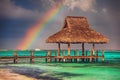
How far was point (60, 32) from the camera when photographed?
31.1m

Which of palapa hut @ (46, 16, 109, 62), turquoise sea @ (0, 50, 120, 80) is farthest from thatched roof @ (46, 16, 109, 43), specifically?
turquoise sea @ (0, 50, 120, 80)

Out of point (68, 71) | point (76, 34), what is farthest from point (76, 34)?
point (68, 71)

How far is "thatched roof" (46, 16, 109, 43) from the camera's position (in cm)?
3009

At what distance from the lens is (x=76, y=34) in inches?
1207

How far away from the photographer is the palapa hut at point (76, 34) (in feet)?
98.7

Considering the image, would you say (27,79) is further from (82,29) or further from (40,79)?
(82,29)

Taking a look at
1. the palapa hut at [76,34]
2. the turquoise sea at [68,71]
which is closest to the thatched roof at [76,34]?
the palapa hut at [76,34]

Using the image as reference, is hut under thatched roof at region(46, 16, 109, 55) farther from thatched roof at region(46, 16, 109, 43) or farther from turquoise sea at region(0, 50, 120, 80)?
turquoise sea at region(0, 50, 120, 80)

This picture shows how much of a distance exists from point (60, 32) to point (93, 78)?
42.0 feet

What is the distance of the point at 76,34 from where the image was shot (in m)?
30.7

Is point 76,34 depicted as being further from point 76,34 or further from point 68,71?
point 68,71

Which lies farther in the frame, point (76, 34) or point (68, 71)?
point (76, 34)

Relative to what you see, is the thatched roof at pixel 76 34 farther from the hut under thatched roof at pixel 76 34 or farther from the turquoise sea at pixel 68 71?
the turquoise sea at pixel 68 71

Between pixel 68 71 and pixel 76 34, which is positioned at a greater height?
pixel 76 34
